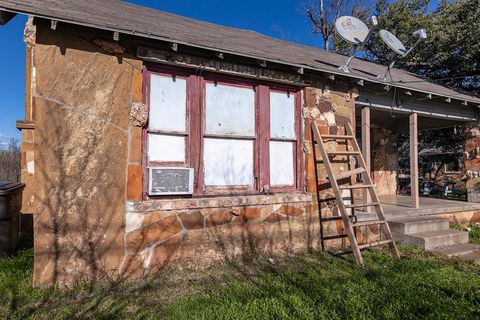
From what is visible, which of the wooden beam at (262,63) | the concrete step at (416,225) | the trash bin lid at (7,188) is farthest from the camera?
the concrete step at (416,225)

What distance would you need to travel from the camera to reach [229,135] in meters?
5.06

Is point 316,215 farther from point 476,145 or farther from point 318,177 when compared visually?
point 476,145

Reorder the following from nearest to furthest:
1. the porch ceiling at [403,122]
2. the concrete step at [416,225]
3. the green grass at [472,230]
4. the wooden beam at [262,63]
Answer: the wooden beam at [262,63]
the concrete step at [416,225]
the green grass at [472,230]
the porch ceiling at [403,122]

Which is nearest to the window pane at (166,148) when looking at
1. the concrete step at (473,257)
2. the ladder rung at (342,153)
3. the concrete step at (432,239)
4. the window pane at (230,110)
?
the window pane at (230,110)

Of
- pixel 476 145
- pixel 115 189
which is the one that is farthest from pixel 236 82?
pixel 476 145

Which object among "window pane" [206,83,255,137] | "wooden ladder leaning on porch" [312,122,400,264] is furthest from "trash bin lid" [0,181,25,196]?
"wooden ladder leaning on porch" [312,122,400,264]

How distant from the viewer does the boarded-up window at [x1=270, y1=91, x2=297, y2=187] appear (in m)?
5.43

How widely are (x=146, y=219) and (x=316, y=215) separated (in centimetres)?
279

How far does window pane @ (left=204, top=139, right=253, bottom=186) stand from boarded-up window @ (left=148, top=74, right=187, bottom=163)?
425 mm

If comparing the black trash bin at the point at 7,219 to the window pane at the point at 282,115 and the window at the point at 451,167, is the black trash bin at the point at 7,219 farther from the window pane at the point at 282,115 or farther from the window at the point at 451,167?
the window at the point at 451,167

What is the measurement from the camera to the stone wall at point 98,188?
383 centimetres

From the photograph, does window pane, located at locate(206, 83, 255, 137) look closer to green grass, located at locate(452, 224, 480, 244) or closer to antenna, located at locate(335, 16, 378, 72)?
antenna, located at locate(335, 16, 378, 72)

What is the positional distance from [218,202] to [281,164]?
1.34m

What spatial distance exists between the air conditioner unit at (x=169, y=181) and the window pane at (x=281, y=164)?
4.76 ft
